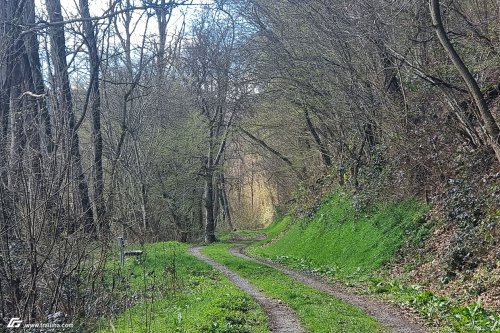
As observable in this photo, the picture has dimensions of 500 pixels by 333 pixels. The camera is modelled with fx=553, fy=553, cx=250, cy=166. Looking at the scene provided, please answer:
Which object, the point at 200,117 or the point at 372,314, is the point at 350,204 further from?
the point at 200,117

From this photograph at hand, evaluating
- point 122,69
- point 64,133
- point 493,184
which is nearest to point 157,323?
point 64,133

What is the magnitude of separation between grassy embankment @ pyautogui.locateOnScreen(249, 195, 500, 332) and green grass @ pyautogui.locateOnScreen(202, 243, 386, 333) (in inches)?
48.6

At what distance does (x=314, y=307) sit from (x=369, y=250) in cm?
620

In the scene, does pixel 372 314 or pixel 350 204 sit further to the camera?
pixel 350 204

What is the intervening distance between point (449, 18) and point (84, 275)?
38.3 ft

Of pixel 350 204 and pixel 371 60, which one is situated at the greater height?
pixel 371 60

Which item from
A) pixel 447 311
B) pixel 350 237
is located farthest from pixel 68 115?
pixel 350 237

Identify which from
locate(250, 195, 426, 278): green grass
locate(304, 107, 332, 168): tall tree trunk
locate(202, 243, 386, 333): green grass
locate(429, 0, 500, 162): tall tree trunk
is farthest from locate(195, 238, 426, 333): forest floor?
locate(304, 107, 332, 168): tall tree trunk

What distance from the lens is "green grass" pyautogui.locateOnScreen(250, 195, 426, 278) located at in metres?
15.8

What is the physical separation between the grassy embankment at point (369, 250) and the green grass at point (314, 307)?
1.23 meters

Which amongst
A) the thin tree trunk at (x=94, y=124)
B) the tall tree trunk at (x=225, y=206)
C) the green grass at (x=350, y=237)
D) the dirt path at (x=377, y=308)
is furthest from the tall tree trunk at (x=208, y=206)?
the dirt path at (x=377, y=308)

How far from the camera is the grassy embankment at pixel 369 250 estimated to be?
980 cm

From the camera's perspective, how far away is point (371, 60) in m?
17.8

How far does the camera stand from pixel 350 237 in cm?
1859
